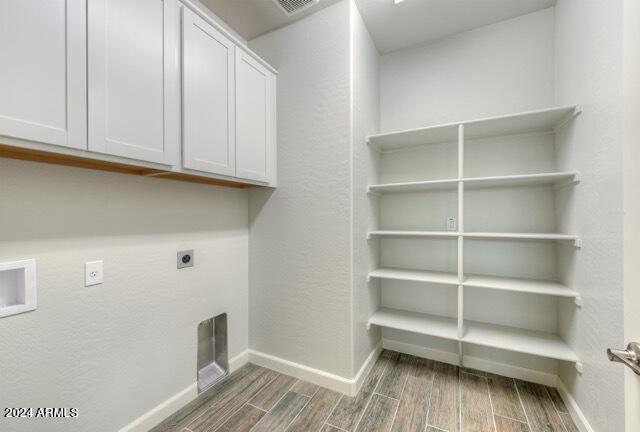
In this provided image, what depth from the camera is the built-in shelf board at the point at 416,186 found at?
199 centimetres

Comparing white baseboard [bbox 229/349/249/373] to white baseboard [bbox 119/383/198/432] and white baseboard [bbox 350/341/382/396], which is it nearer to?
white baseboard [bbox 119/383/198/432]

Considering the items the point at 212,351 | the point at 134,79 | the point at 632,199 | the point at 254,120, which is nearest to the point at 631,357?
the point at 632,199

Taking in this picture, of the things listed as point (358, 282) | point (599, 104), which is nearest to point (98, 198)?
point (358, 282)

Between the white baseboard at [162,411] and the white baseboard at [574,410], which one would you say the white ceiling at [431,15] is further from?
the white baseboard at [162,411]

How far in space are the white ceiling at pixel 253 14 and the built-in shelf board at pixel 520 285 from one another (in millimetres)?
2321

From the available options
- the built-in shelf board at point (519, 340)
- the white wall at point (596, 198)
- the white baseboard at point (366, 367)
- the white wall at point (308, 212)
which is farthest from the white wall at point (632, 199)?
the white baseboard at point (366, 367)

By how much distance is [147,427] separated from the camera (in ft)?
5.14

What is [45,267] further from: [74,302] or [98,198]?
[98,198]

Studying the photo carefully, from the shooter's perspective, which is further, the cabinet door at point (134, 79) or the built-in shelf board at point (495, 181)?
the built-in shelf board at point (495, 181)

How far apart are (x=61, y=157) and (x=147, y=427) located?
1.57 meters

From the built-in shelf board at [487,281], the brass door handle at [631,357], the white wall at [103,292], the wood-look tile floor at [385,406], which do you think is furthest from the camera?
the built-in shelf board at [487,281]

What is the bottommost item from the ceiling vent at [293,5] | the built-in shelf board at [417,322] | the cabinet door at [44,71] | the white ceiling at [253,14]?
the built-in shelf board at [417,322]

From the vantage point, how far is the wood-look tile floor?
161 cm

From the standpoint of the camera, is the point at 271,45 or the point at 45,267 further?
the point at 271,45
